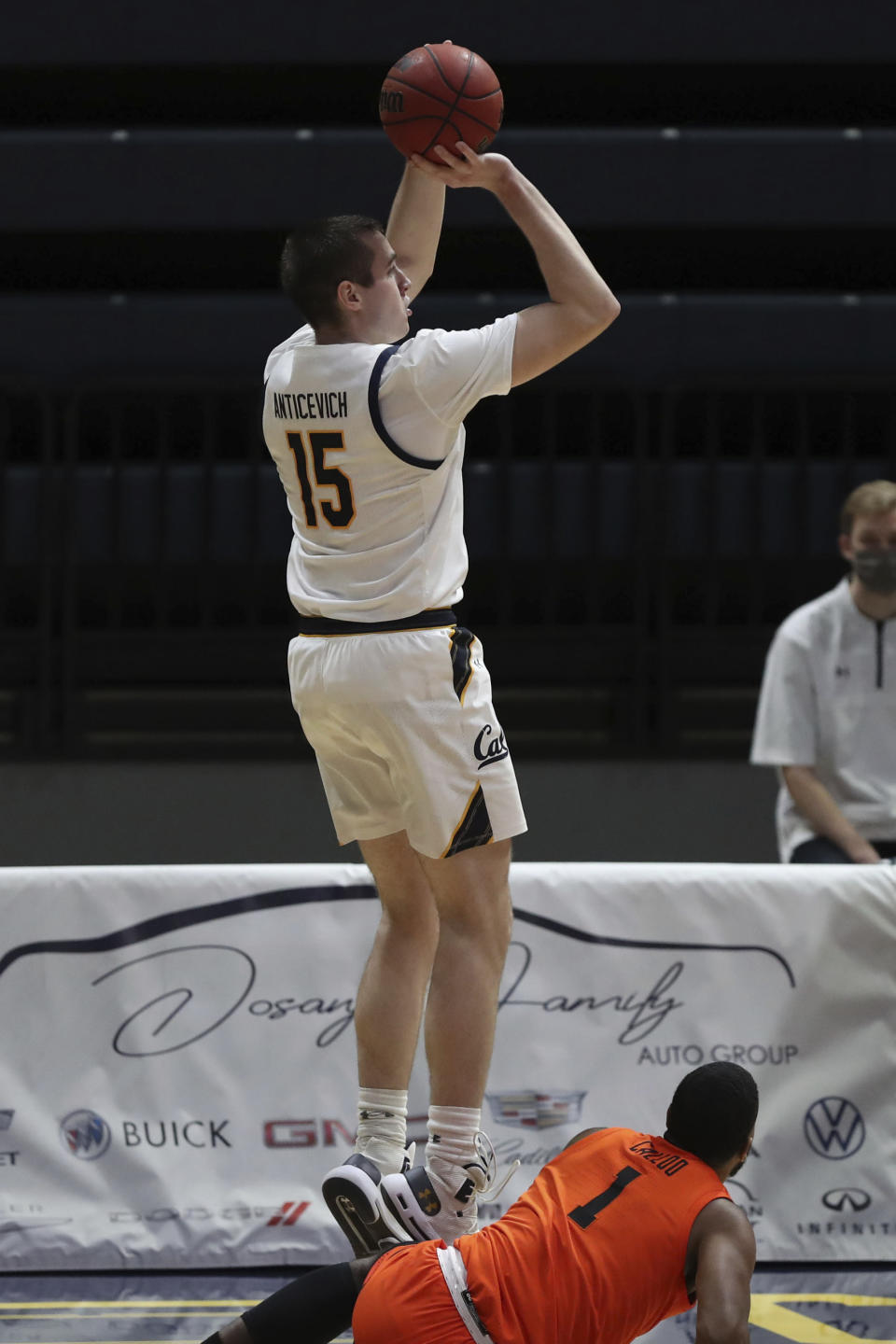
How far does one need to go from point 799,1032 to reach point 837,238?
229 inches

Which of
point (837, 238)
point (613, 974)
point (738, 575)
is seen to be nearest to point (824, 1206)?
point (613, 974)

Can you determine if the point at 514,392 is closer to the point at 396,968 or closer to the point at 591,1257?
the point at 396,968

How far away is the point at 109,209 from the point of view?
833 centimetres

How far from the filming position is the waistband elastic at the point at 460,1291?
276 centimetres

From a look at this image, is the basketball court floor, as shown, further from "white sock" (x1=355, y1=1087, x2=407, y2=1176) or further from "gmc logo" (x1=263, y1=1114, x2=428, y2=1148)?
"white sock" (x1=355, y1=1087, x2=407, y2=1176)

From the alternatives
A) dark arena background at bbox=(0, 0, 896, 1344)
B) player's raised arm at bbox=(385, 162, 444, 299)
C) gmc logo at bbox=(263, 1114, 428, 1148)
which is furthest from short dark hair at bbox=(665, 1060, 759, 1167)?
dark arena background at bbox=(0, 0, 896, 1344)

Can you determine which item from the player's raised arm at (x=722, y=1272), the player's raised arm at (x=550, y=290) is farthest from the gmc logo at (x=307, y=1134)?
the player's raised arm at (x=550, y=290)

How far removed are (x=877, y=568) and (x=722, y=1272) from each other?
2808 millimetres

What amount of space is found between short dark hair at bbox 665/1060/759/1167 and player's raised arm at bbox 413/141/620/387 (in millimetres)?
1443

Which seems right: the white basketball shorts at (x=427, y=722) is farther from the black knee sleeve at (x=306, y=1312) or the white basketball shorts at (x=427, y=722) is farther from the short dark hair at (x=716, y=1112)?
the black knee sleeve at (x=306, y=1312)

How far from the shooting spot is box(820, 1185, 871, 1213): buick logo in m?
3.91

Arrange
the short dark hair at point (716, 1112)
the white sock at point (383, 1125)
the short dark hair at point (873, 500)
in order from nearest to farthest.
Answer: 1. the short dark hair at point (716, 1112)
2. the white sock at point (383, 1125)
3. the short dark hair at point (873, 500)

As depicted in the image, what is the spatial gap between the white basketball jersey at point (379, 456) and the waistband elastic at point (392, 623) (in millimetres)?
14

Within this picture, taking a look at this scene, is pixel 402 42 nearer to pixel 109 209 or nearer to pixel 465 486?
pixel 109 209
